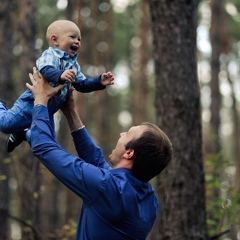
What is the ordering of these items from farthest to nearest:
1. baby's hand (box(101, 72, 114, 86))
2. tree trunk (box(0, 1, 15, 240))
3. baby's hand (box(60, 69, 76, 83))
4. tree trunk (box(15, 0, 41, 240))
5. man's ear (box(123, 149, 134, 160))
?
tree trunk (box(0, 1, 15, 240))
tree trunk (box(15, 0, 41, 240))
baby's hand (box(101, 72, 114, 86))
man's ear (box(123, 149, 134, 160))
baby's hand (box(60, 69, 76, 83))

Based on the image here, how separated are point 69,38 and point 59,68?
0.72ft

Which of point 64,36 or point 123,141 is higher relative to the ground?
point 64,36

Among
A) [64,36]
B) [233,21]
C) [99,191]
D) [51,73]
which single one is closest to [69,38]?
[64,36]

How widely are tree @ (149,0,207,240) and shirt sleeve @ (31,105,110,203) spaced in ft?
10.6

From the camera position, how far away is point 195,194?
6.65 metres

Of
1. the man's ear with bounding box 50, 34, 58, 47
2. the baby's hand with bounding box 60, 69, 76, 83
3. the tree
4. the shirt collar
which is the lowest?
the tree

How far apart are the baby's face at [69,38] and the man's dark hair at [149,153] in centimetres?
78

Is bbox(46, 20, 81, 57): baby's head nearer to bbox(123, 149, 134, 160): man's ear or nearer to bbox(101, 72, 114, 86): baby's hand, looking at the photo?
bbox(101, 72, 114, 86): baby's hand

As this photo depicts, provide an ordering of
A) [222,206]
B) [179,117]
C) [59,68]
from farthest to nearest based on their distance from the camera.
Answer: [222,206] → [179,117] → [59,68]

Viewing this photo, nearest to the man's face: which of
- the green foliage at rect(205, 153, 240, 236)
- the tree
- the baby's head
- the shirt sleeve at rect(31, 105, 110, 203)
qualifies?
the shirt sleeve at rect(31, 105, 110, 203)

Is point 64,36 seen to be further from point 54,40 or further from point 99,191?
point 99,191

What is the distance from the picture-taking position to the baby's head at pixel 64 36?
3.83m

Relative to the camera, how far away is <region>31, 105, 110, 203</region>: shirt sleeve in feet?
11.3

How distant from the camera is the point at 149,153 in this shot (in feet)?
11.9
